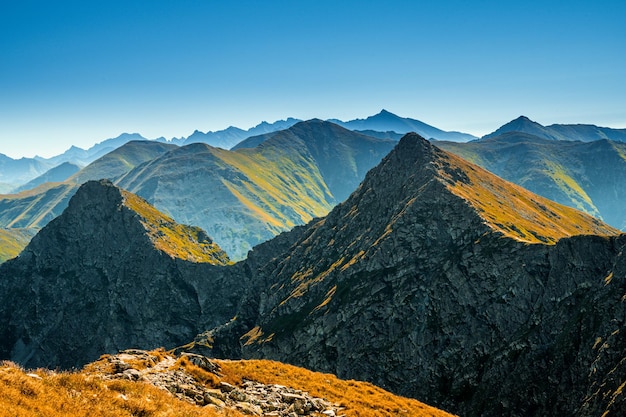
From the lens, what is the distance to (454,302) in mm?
124125

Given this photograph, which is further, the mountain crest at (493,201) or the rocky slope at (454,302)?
the mountain crest at (493,201)

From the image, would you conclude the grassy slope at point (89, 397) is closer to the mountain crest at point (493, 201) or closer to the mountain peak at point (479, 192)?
the mountain crest at point (493, 201)

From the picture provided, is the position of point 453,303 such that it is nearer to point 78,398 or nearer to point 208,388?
point 208,388

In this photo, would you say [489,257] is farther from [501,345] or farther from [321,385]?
[321,385]

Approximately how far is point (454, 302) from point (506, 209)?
→ 179 ft

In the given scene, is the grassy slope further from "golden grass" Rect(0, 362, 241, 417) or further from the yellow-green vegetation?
the yellow-green vegetation

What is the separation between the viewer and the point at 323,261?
18550cm

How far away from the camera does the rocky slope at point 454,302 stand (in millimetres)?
89375

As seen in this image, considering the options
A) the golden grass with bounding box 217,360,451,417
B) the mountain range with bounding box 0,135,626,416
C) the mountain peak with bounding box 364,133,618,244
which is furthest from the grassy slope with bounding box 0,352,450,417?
the mountain peak with bounding box 364,133,618,244

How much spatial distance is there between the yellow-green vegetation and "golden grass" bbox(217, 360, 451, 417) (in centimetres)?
9080

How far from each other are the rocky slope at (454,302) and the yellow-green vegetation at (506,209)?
931 mm

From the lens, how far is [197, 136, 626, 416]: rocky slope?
89.4 meters

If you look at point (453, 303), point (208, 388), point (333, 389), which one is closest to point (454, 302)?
point (453, 303)

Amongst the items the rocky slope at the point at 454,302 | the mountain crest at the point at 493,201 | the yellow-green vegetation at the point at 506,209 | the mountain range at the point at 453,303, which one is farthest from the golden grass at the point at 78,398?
the yellow-green vegetation at the point at 506,209
